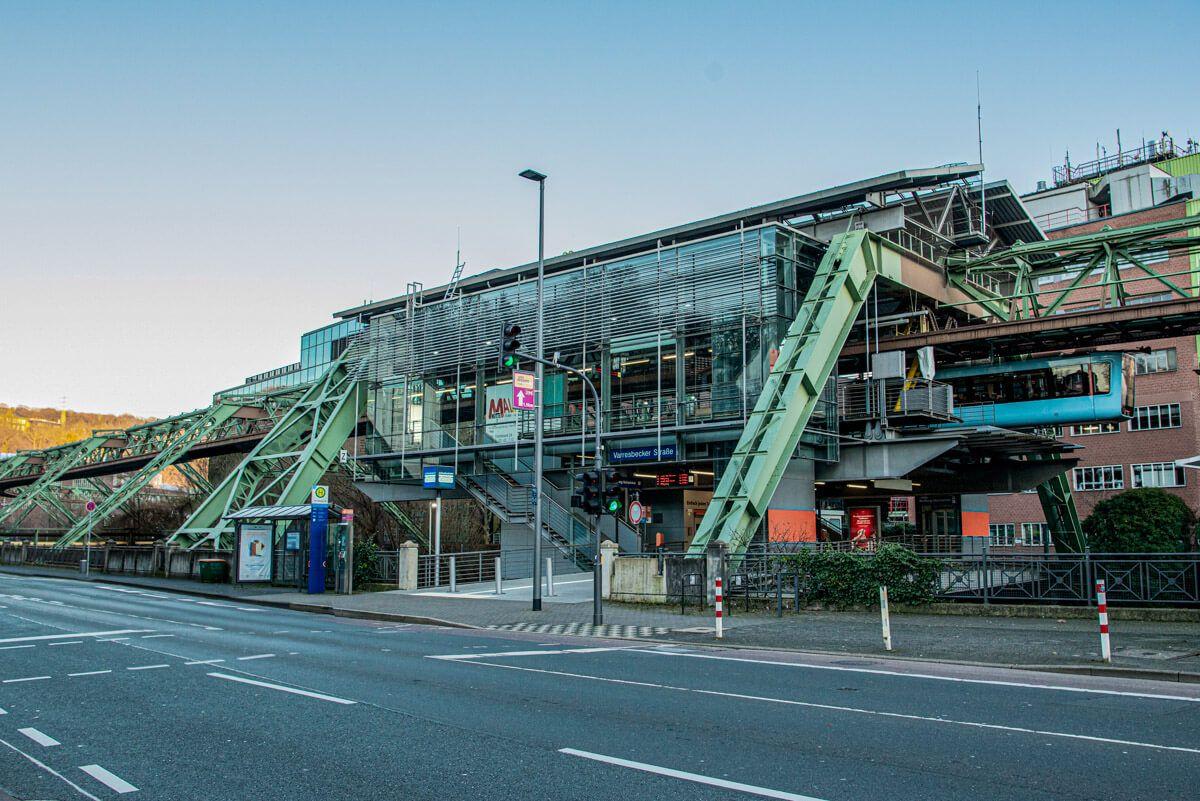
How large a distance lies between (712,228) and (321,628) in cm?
2368

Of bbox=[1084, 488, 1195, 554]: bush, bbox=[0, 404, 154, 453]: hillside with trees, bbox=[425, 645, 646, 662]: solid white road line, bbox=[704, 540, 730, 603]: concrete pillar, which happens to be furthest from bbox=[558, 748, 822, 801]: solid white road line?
bbox=[0, 404, 154, 453]: hillside with trees

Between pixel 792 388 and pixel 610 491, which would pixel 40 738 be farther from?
pixel 792 388

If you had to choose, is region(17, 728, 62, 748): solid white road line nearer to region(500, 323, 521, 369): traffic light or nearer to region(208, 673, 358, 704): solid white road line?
region(208, 673, 358, 704): solid white road line

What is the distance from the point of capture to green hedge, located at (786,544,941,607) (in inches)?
860

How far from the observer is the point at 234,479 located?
157 feet

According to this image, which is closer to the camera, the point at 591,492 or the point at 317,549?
the point at 591,492

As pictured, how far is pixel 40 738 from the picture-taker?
28.7ft

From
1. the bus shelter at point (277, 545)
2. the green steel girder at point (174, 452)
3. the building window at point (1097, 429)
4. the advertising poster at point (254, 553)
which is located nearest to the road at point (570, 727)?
the bus shelter at point (277, 545)

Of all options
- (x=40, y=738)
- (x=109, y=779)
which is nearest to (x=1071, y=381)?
(x=40, y=738)

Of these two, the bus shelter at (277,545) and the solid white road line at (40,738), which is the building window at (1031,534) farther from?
the solid white road line at (40,738)

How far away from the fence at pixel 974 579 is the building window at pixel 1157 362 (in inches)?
1672

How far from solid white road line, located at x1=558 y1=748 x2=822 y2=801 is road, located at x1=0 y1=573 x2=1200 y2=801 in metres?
0.03

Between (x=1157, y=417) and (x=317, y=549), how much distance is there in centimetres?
5214

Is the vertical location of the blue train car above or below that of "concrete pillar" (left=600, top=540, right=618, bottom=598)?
above
